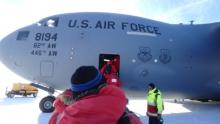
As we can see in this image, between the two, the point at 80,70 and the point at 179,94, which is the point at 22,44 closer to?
the point at 179,94

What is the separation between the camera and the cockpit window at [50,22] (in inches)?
548

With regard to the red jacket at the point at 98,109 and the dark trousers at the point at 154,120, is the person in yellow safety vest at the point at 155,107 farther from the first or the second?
the red jacket at the point at 98,109

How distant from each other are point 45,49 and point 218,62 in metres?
8.30

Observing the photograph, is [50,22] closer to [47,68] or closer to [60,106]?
[47,68]

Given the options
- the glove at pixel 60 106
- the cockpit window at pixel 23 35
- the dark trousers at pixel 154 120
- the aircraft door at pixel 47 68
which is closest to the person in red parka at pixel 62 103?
the glove at pixel 60 106

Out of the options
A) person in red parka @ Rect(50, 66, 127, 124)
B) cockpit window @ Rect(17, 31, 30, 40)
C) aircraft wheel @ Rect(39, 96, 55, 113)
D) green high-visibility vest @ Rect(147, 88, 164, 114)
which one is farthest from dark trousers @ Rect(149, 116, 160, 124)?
person in red parka @ Rect(50, 66, 127, 124)

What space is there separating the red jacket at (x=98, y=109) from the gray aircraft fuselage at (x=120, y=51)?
10.7m

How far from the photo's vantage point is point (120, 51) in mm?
13344

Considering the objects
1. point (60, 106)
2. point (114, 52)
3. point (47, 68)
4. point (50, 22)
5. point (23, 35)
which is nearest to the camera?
point (60, 106)

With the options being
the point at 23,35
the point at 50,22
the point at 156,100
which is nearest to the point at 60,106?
the point at 156,100

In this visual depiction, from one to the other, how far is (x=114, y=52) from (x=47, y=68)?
298cm

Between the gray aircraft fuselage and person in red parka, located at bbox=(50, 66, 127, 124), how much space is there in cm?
1057

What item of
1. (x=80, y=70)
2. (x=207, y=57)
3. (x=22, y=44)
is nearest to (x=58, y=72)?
(x=22, y=44)

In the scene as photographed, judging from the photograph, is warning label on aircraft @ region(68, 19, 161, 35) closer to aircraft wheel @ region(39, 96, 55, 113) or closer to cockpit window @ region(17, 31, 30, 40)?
cockpit window @ region(17, 31, 30, 40)
